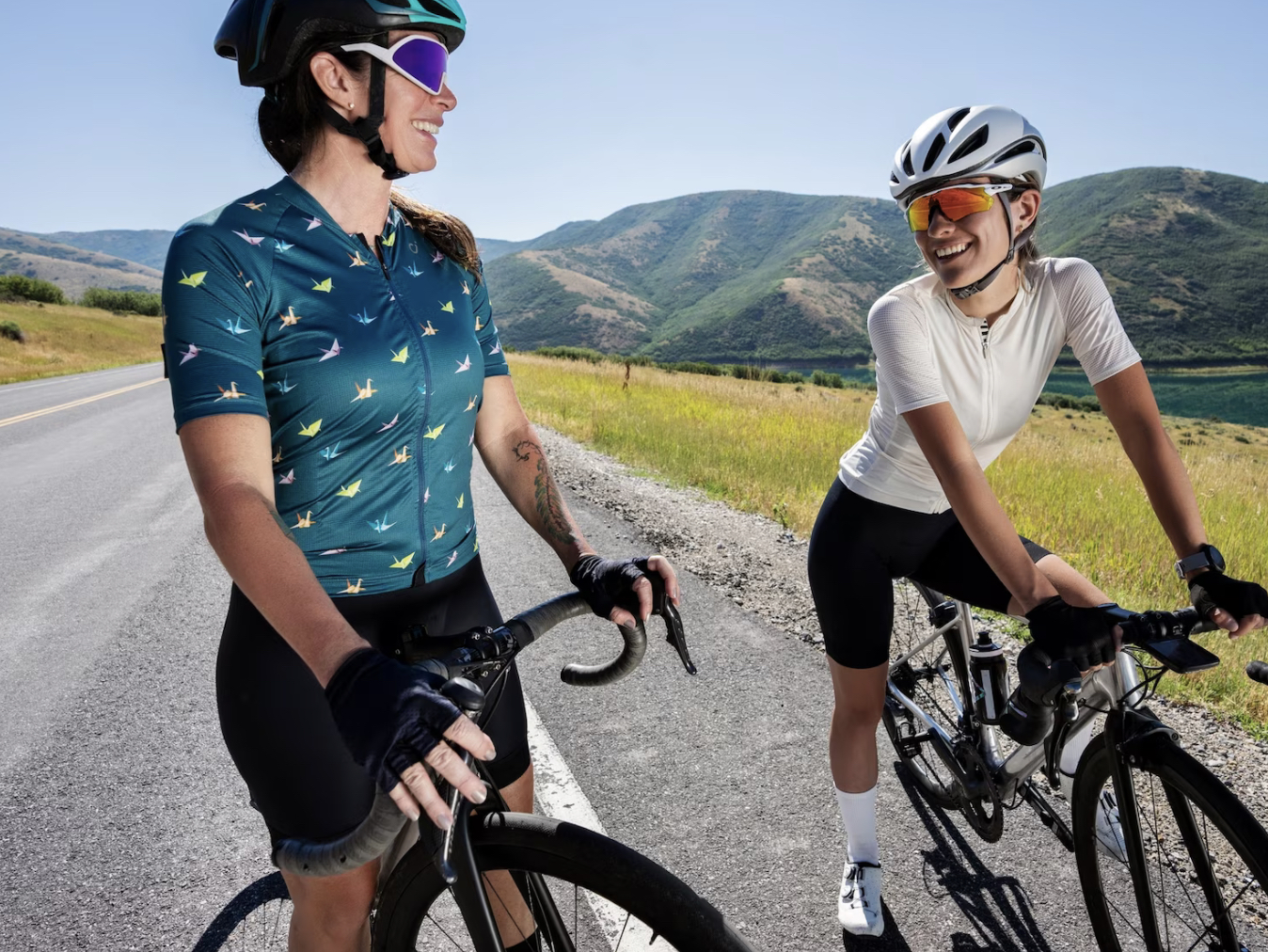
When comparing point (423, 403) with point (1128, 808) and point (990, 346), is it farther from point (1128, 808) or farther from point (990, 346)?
point (1128, 808)

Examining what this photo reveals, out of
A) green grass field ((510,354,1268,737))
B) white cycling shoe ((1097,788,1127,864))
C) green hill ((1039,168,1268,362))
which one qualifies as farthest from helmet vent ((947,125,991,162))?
green hill ((1039,168,1268,362))

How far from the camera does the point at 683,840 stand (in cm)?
282

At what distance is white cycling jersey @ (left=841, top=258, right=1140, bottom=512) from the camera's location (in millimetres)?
2311

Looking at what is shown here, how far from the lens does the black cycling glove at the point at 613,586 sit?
1.54 meters

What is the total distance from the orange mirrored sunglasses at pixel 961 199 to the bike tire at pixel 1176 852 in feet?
4.94

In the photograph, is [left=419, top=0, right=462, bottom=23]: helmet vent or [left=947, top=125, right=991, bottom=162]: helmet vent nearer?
[left=419, top=0, right=462, bottom=23]: helmet vent

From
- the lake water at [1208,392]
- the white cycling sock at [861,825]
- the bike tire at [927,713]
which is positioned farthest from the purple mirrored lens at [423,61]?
the lake water at [1208,392]

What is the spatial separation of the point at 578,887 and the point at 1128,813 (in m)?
1.46

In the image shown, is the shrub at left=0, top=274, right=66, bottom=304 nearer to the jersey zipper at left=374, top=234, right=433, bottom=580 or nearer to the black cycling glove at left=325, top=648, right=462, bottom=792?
the jersey zipper at left=374, top=234, right=433, bottom=580

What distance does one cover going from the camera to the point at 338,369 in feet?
4.56

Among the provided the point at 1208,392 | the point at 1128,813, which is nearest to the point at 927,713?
the point at 1128,813

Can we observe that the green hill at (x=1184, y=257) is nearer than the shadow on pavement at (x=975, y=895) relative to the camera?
No

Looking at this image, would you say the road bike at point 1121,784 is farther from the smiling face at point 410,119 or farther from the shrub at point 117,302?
the shrub at point 117,302

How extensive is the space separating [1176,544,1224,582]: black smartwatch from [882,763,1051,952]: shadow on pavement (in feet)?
3.89
